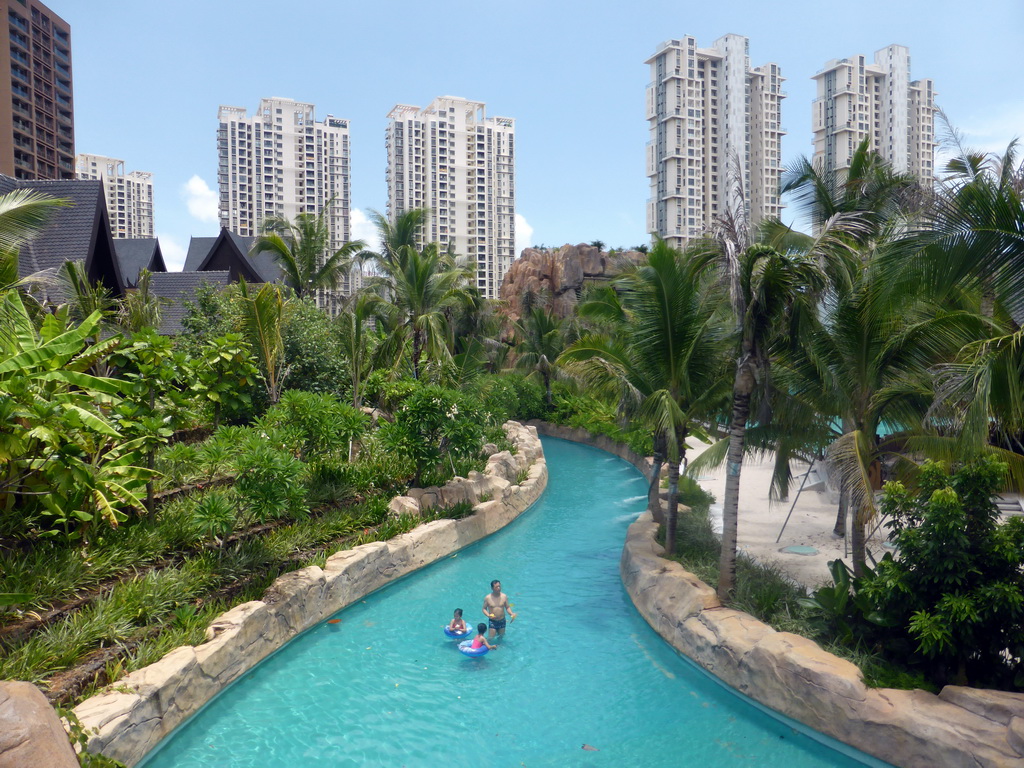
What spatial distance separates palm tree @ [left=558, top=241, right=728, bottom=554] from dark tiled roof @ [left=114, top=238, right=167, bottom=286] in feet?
79.1

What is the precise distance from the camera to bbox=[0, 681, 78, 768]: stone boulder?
13.7 feet

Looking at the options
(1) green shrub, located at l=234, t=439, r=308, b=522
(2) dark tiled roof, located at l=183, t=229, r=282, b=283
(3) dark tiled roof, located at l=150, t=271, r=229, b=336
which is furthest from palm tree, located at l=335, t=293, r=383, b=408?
(2) dark tiled roof, located at l=183, t=229, r=282, b=283

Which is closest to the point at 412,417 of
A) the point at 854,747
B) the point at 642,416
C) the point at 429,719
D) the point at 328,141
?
Answer: the point at 642,416

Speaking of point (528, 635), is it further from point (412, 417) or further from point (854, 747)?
point (412, 417)

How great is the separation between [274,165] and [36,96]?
95.8 feet

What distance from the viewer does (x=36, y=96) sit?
4738cm

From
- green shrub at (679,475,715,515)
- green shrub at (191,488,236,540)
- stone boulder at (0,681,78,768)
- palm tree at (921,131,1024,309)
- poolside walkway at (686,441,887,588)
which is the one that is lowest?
poolside walkway at (686,441,887,588)

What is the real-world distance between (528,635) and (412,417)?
468 centimetres

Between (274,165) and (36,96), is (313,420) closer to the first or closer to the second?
(36,96)

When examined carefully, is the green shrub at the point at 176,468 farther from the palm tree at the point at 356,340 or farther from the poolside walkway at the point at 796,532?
the poolside walkway at the point at 796,532

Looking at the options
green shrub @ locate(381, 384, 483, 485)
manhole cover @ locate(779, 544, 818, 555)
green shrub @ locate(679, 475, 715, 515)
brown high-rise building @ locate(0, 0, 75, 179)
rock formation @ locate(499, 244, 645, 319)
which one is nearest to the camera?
manhole cover @ locate(779, 544, 818, 555)

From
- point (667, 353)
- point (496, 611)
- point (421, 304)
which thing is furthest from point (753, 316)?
point (421, 304)

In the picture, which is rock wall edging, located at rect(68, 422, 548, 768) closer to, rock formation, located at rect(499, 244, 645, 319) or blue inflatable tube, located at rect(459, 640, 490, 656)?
blue inflatable tube, located at rect(459, 640, 490, 656)

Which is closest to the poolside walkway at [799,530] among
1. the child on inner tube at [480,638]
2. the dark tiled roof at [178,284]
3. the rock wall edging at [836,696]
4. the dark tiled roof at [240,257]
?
the rock wall edging at [836,696]
